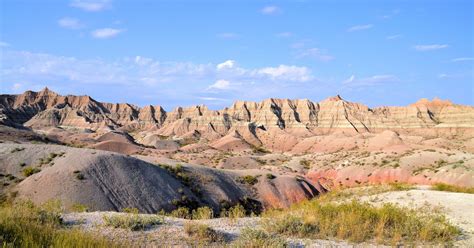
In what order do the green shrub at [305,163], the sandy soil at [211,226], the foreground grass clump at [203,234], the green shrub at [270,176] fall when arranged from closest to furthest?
1. the sandy soil at [211,226]
2. the foreground grass clump at [203,234]
3. the green shrub at [270,176]
4. the green shrub at [305,163]

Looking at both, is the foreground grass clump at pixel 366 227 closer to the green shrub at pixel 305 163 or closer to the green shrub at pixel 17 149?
the green shrub at pixel 17 149

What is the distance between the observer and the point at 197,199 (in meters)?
39.3

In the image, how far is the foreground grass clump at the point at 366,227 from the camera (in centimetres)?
1044

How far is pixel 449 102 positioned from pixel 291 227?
159903 mm

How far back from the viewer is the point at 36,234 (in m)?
7.72

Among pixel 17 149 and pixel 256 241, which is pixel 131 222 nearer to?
pixel 256 241

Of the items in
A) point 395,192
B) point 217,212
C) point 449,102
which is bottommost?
point 217,212

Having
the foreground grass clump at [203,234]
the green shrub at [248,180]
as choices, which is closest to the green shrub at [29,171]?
the green shrub at [248,180]

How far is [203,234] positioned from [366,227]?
14.1 ft

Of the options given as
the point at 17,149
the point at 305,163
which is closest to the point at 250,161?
the point at 305,163

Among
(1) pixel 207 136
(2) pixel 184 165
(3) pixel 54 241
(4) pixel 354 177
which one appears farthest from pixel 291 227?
(1) pixel 207 136

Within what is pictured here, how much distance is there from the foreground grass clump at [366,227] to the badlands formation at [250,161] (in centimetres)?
2231

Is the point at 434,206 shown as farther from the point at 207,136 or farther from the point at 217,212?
the point at 207,136

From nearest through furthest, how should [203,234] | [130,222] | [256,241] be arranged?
[256,241], [203,234], [130,222]
